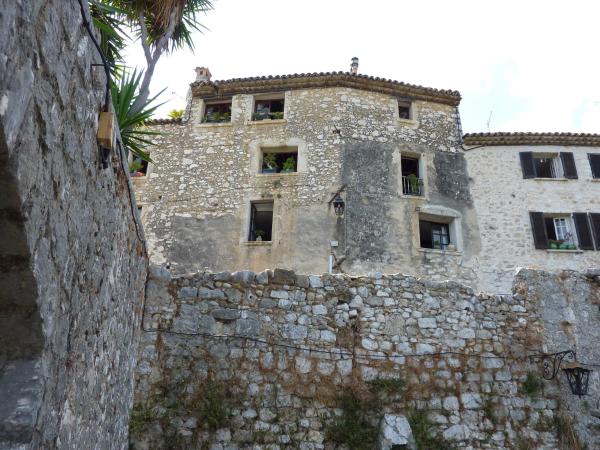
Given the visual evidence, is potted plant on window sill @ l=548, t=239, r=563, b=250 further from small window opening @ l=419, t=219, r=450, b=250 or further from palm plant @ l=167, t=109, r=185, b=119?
palm plant @ l=167, t=109, r=185, b=119

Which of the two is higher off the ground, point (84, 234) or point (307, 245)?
point (307, 245)

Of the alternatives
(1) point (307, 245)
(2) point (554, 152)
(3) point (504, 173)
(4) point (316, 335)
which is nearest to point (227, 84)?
(1) point (307, 245)

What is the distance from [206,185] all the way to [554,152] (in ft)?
41.6

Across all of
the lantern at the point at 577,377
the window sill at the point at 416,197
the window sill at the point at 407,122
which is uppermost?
the window sill at the point at 407,122

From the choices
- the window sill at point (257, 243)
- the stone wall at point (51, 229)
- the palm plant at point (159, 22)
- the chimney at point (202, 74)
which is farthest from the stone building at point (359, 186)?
the stone wall at point (51, 229)

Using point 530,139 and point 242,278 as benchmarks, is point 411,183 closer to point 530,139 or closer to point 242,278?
point 530,139

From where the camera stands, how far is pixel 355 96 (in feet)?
59.6

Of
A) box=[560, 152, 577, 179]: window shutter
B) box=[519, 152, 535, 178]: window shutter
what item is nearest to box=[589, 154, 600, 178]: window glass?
box=[560, 152, 577, 179]: window shutter

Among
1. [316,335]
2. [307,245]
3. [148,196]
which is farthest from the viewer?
[148,196]

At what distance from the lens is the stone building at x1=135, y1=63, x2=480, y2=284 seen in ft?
52.5

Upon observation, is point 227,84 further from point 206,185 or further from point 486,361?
point 486,361

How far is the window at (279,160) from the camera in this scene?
17312 mm

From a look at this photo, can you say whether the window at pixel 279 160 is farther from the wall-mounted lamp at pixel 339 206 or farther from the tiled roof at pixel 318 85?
the tiled roof at pixel 318 85

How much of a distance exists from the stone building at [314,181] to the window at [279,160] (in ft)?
0.18
